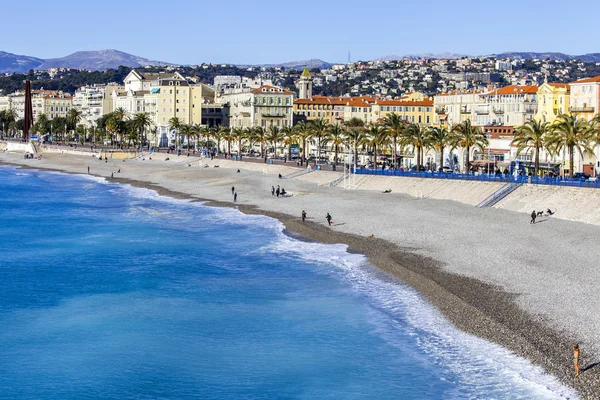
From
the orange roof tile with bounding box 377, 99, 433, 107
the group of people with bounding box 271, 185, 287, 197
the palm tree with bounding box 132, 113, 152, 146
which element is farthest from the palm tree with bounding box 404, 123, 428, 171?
the palm tree with bounding box 132, 113, 152, 146

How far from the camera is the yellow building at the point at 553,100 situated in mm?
84619

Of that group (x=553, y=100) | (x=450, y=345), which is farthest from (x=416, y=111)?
(x=450, y=345)

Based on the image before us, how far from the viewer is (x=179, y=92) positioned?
15488cm

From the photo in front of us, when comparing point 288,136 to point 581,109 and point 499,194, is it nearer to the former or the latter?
point 581,109

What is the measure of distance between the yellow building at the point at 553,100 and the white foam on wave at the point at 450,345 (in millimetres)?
51033

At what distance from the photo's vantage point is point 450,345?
27.5 m

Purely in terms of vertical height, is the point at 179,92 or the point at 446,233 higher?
the point at 179,92

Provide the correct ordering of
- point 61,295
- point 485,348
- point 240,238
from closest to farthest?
point 485,348, point 61,295, point 240,238

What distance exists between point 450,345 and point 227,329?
8199 millimetres

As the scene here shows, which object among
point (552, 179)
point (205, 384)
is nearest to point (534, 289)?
point (205, 384)

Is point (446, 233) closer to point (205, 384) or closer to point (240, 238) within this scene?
point (240, 238)

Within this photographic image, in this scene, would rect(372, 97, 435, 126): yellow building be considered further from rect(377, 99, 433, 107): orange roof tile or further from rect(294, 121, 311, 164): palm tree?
rect(294, 121, 311, 164): palm tree

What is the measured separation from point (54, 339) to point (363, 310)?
11.7 m

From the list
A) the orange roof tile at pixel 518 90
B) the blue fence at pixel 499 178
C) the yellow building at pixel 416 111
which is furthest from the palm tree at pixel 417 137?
the yellow building at pixel 416 111
